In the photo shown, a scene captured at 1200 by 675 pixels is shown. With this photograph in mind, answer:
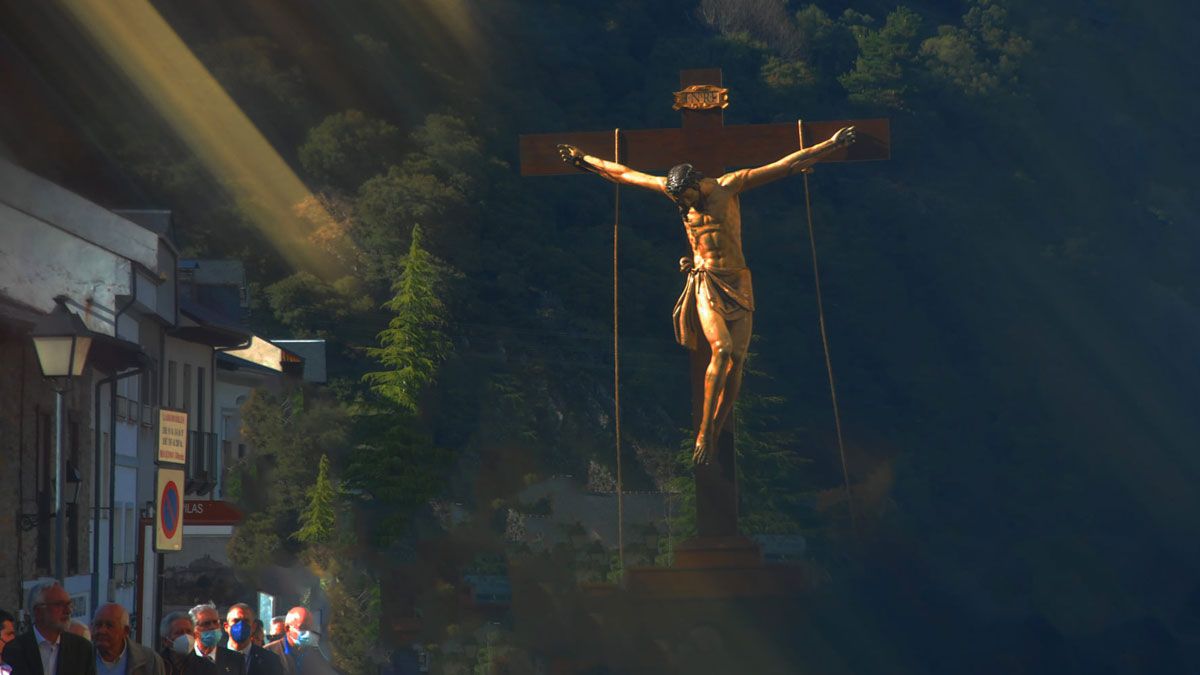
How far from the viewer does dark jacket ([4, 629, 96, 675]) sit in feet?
30.5

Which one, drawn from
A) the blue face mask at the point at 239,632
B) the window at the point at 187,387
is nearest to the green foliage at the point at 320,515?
the window at the point at 187,387

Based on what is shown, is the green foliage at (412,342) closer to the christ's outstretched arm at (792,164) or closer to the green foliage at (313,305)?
the green foliage at (313,305)

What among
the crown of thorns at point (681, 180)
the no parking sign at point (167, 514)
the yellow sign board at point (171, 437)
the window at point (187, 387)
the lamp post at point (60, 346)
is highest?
the window at point (187, 387)

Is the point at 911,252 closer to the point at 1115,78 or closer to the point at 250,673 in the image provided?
the point at 1115,78

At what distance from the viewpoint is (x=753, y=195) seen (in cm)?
8550

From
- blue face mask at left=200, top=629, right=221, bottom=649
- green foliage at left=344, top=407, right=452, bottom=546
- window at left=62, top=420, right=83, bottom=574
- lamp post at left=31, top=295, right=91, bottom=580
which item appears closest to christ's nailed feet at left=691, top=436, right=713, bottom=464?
lamp post at left=31, top=295, right=91, bottom=580

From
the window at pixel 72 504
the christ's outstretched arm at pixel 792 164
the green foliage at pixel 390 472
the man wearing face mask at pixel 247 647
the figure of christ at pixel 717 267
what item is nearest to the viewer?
the man wearing face mask at pixel 247 647

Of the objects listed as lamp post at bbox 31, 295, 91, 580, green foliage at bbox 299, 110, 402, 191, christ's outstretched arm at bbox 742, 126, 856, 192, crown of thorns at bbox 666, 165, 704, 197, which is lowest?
lamp post at bbox 31, 295, 91, 580

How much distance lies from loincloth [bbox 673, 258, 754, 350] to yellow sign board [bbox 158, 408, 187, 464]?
4.89 meters

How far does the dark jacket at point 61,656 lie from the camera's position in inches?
366

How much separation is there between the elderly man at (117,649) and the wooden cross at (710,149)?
6410mm

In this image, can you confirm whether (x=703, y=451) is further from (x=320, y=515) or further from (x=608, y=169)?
(x=320, y=515)

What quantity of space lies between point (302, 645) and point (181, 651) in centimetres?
227

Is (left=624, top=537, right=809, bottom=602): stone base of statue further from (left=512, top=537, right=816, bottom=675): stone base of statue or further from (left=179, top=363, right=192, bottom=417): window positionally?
(left=179, top=363, right=192, bottom=417): window
